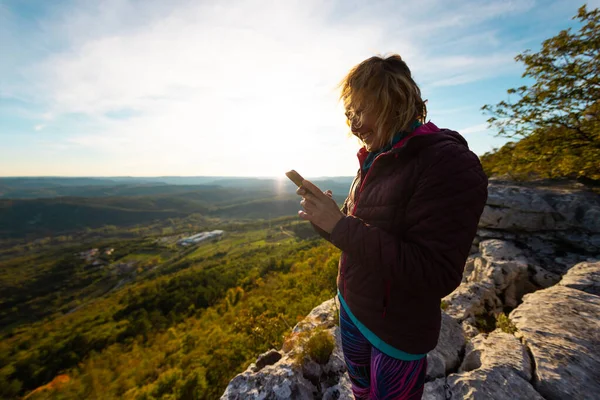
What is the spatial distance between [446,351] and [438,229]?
3.68 metres

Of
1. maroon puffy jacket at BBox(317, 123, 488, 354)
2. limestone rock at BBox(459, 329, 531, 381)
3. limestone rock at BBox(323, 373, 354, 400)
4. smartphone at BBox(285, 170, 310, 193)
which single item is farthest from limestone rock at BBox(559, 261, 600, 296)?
smartphone at BBox(285, 170, 310, 193)

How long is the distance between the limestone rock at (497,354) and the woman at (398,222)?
1.93m

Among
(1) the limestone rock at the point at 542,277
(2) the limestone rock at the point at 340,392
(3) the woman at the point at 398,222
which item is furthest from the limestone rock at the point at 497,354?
(1) the limestone rock at the point at 542,277

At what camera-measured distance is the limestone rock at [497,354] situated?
9.59 feet

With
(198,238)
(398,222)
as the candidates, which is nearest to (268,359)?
(398,222)

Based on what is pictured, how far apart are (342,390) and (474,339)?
2409mm

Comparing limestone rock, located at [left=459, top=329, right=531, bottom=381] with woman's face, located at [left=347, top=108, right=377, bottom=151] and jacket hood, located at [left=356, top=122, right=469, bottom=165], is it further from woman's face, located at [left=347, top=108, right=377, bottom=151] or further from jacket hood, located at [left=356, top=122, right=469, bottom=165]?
woman's face, located at [left=347, top=108, right=377, bottom=151]

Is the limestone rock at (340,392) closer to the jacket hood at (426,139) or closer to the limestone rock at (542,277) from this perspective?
the jacket hood at (426,139)

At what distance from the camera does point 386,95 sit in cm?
155

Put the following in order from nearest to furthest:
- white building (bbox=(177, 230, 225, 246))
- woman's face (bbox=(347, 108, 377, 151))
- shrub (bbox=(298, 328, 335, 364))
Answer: woman's face (bbox=(347, 108, 377, 151))
shrub (bbox=(298, 328, 335, 364))
white building (bbox=(177, 230, 225, 246))

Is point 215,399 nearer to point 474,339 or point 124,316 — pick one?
point 474,339

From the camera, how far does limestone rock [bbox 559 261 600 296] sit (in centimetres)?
427

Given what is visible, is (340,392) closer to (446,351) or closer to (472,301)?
(446,351)

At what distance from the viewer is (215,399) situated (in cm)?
649
